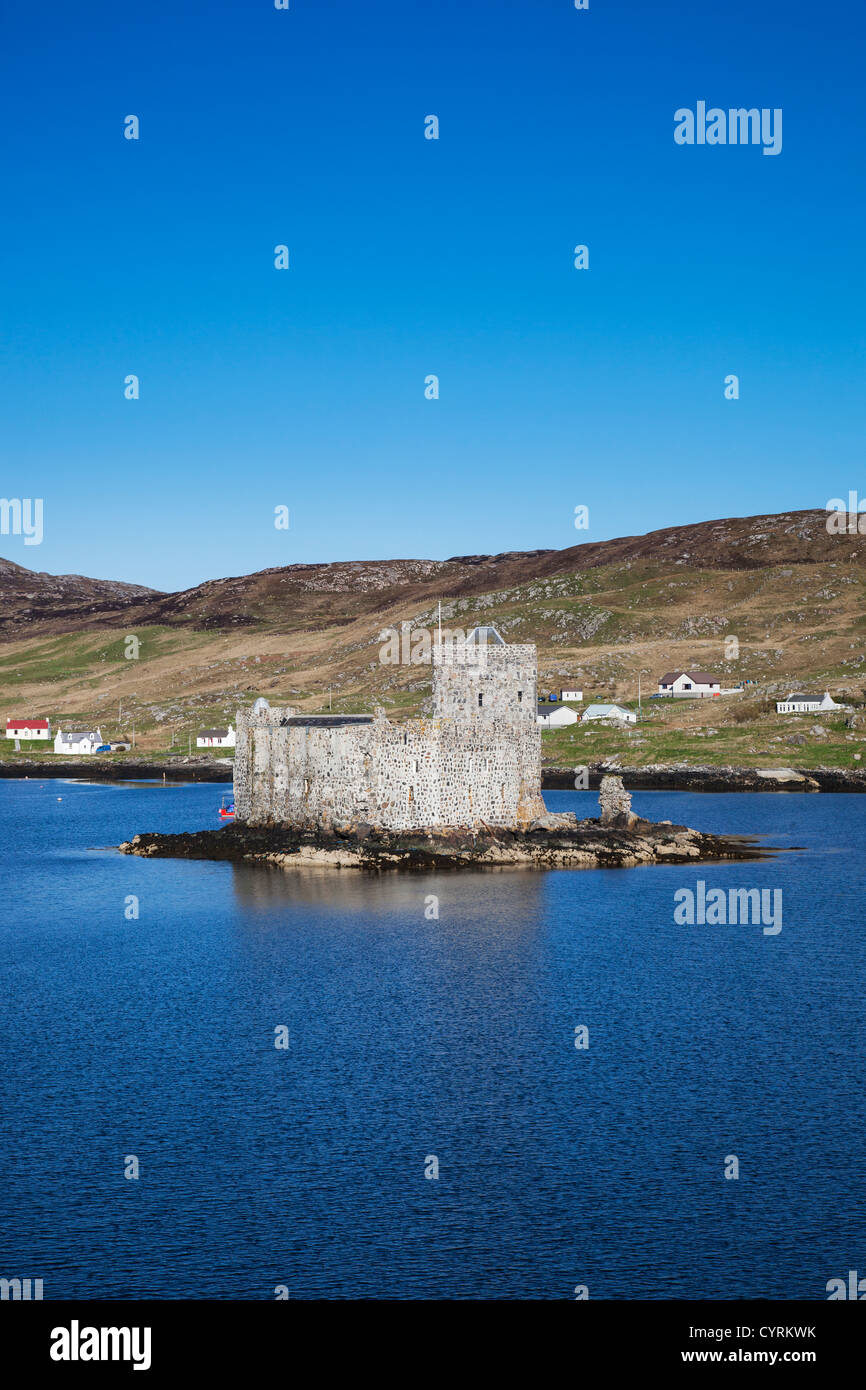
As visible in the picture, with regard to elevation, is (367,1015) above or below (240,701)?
Answer: below

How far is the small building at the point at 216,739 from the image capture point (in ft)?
480

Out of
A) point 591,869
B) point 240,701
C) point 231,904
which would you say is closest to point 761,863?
point 591,869

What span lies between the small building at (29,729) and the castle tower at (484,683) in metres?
114

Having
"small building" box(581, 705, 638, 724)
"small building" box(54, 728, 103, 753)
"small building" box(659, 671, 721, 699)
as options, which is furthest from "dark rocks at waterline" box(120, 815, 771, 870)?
"small building" box(54, 728, 103, 753)

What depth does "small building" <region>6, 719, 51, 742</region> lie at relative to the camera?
6535 inches

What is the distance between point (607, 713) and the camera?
13250 centimetres

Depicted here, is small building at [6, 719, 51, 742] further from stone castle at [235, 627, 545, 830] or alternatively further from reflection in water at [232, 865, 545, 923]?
reflection in water at [232, 865, 545, 923]

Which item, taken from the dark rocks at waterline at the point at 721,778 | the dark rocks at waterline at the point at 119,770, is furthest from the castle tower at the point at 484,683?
the dark rocks at waterline at the point at 119,770

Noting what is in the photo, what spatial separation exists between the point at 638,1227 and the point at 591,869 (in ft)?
132

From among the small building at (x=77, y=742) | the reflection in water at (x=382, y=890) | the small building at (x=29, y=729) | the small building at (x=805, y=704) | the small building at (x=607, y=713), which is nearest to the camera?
the reflection in water at (x=382, y=890)

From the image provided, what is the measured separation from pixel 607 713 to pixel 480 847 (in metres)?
71.1

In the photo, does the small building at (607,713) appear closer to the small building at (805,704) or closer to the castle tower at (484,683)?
the small building at (805,704)

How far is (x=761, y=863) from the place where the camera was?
64.0 m
